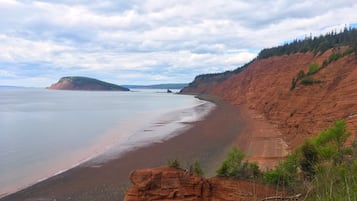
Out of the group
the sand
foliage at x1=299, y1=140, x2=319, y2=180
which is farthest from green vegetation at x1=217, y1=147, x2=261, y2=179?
the sand

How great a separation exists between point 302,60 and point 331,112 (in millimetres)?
39376

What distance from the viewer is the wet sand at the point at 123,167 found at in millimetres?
17000

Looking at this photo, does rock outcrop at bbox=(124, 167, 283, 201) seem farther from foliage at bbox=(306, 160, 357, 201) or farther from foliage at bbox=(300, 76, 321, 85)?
foliage at bbox=(300, 76, 321, 85)

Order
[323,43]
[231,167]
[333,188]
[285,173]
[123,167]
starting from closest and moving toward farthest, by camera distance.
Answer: [333,188]
[285,173]
[231,167]
[123,167]
[323,43]

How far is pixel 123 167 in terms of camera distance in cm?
2230

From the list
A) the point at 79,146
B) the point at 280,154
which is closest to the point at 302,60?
the point at 280,154

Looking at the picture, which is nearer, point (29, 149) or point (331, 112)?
point (331, 112)

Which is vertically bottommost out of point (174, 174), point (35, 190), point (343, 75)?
point (35, 190)

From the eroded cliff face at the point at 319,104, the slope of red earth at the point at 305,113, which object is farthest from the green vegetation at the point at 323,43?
the slope of red earth at the point at 305,113

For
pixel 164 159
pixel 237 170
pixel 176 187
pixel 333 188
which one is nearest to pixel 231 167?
pixel 237 170

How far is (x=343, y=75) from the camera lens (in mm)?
33125

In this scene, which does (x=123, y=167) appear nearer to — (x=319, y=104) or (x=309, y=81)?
(x=319, y=104)

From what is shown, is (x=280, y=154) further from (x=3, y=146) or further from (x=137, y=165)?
(x=3, y=146)

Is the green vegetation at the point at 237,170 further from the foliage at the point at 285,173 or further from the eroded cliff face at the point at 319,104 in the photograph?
the eroded cliff face at the point at 319,104
